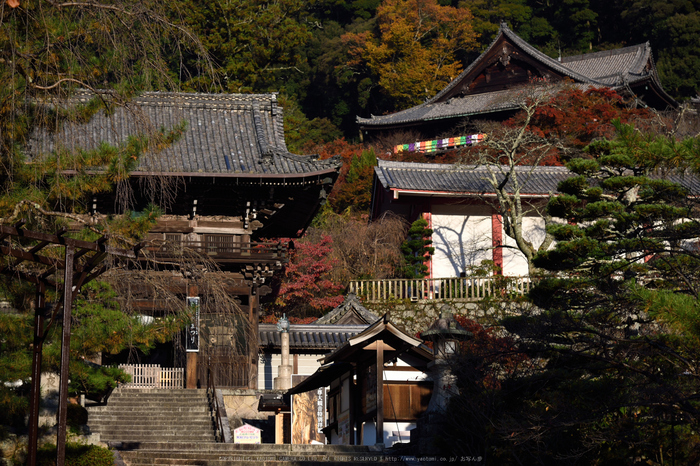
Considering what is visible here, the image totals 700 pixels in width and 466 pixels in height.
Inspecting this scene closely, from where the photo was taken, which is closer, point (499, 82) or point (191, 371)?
point (191, 371)

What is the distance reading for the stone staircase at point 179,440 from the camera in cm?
1178

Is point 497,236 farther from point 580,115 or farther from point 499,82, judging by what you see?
point 499,82

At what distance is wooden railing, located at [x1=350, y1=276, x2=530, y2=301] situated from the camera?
25641 mm

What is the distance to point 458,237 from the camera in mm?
28891

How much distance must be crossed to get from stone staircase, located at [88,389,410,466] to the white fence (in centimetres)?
54

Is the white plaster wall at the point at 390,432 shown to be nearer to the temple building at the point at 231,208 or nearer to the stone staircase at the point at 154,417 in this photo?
the stone staircase at the point at 154,417

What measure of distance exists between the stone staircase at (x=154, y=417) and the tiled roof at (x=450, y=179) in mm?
11472

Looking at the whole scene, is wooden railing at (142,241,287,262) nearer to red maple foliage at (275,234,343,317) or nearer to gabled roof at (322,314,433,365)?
gabled roof at (322,314,433,365)

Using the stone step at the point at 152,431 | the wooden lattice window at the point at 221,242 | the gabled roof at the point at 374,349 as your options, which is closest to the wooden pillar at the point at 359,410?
the gabled roof at the point at 374,349

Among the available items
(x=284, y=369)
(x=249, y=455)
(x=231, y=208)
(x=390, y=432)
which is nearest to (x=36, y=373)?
(x=249, y=455)

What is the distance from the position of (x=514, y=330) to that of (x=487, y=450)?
187cm

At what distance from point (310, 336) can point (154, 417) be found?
6.24m

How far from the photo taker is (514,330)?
11539 mm

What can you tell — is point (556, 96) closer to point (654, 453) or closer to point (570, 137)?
point (570, 137)
